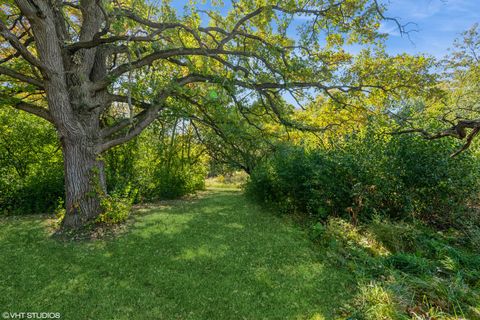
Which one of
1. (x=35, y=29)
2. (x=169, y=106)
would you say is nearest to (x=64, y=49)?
(x=35, y=29)

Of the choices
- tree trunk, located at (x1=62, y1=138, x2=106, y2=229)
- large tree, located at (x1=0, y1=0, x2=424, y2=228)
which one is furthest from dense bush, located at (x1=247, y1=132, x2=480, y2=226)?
tree trunk, located at (x1=62, y1=138, x2=106, y2=229)

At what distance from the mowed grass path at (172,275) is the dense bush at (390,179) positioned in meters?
1.53

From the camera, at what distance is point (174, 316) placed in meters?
2.93

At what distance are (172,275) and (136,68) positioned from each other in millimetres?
4638

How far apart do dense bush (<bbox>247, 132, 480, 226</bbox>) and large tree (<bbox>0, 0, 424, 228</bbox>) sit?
1.48 metres

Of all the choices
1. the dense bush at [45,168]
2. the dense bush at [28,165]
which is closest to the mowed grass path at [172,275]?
the dense bush at [45,168]

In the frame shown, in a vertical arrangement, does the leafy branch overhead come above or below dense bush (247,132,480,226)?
above

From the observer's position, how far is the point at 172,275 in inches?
151

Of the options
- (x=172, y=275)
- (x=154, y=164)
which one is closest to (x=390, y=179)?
(x=172, y=275)

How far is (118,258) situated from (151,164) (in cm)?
628

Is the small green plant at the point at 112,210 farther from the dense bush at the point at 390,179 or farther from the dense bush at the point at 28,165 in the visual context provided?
the dense bush at the point at 390,179

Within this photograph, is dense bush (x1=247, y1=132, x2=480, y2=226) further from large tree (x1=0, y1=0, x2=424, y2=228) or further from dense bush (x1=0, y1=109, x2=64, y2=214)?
dense bush (x1=0, y1=109, x2=64, y2=214)

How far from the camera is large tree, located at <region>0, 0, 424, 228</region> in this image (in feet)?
17.3

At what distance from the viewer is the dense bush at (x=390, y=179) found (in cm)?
541
